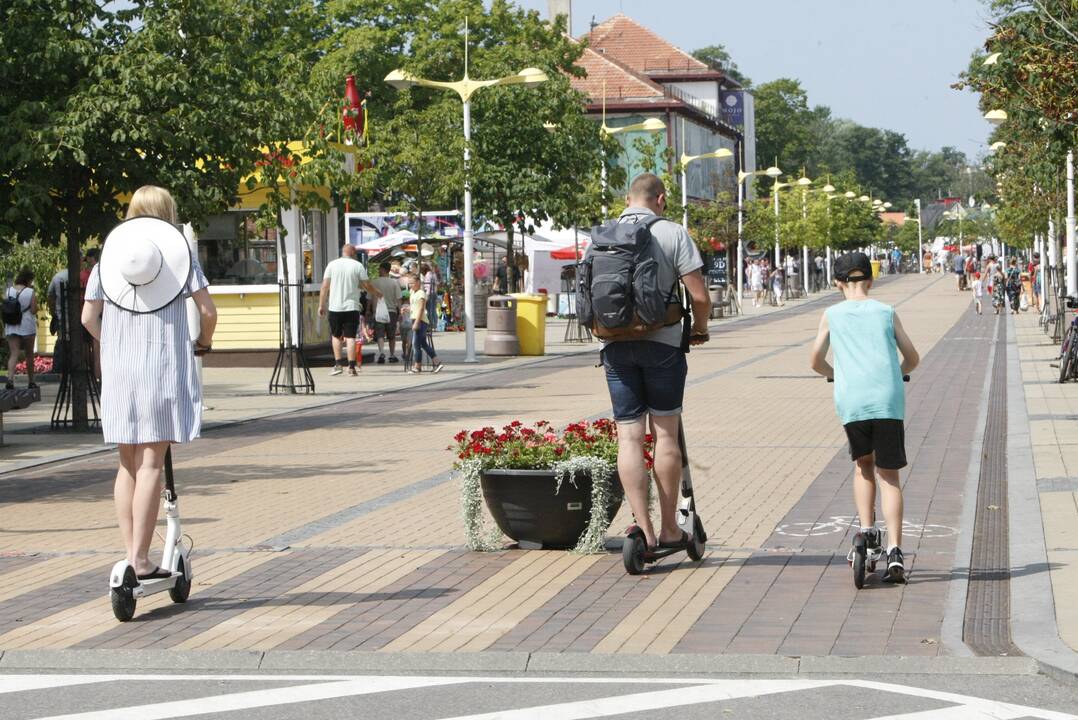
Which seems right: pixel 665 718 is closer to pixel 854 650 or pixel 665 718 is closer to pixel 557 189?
pixel 854 650

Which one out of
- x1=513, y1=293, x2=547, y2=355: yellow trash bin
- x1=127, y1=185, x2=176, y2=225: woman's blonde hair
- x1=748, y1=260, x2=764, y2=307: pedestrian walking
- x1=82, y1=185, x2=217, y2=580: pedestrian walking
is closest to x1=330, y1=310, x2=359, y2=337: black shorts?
x1=513, y1=293, x2=547, y2=355: yellow trash bin

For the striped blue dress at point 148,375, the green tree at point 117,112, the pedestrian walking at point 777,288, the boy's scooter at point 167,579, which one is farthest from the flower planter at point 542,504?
the pedestrian walking at point 777,288

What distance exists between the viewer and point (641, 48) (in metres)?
104

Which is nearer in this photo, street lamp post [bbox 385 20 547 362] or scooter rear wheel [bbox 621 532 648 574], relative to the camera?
scooter rear wheel [bbox 621 532 648 574]

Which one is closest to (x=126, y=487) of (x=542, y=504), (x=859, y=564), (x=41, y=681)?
(x=41, y=681)

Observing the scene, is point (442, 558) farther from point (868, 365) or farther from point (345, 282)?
point (345, 282)

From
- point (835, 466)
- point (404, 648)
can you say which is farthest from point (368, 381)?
point (404, 648)

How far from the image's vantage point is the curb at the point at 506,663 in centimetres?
621

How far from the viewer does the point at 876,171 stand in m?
197

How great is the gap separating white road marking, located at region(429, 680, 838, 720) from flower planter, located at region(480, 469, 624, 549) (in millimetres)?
2640

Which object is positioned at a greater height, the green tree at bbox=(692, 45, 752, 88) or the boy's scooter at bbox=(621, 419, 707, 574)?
the green tree at bbox=(692, 45, 752, 88)

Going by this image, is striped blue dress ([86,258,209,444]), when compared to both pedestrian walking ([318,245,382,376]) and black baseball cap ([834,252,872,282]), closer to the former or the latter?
black baseball cap ([834,252,872,282])

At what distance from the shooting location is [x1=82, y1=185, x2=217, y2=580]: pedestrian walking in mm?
7418

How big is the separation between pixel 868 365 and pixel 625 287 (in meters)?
1.10
